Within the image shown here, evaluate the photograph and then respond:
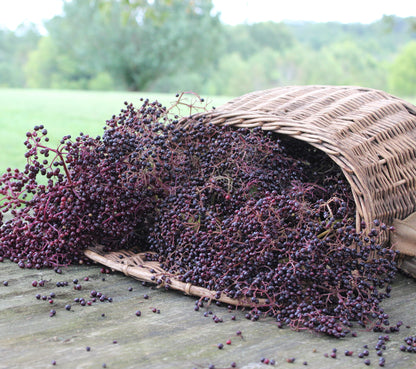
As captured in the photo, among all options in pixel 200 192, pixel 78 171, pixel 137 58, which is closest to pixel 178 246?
pixel 200 192

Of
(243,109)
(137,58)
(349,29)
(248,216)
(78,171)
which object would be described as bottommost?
(248,216)

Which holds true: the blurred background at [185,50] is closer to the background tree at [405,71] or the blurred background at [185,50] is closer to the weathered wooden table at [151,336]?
the background tree at [405,71]

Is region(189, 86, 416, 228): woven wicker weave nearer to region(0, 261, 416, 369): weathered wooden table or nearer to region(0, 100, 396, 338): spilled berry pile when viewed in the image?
region(0, 100, 396, 338): spilled berry pile

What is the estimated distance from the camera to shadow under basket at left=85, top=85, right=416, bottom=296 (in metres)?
1.33

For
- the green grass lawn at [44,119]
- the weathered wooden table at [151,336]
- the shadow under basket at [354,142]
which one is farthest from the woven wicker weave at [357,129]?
the green grass lawn at [44,119]

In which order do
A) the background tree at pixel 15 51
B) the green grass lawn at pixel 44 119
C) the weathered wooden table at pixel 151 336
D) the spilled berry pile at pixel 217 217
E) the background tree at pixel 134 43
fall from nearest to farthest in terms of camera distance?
the weathered wooden table at pixel 151 336
the spilled berry pile at pixel 217 217
the green grass lawn at pixel 44 119
the background tree at pixel 134 43
the background tree at pixel 15 51

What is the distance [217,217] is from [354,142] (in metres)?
0.46

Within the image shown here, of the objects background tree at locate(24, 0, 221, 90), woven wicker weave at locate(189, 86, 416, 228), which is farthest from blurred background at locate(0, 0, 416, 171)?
woven wicker weave at locate(189, 86, 416, 228)

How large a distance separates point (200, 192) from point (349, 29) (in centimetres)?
1829

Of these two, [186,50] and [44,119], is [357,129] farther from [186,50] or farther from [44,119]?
[186,50]

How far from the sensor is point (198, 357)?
1007 millimetres

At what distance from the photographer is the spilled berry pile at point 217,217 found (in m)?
1.19

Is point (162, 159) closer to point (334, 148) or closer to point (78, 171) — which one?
point (78, 171)

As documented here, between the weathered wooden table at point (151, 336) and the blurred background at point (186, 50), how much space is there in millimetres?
14985
